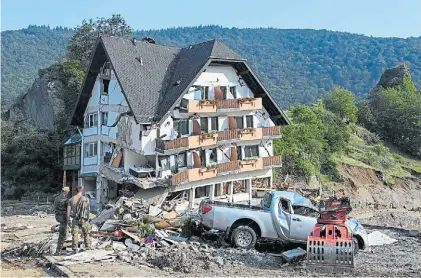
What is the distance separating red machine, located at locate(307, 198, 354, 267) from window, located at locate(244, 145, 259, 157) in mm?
21872

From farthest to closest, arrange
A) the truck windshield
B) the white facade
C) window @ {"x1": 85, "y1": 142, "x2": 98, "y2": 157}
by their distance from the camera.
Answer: window @ {"x1": 85, "y1": 142, "x2": 98, "y2": 157}, the white facade, the truck windshield

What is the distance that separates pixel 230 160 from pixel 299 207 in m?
18.2

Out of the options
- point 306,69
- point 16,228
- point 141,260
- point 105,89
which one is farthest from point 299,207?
point 306,69

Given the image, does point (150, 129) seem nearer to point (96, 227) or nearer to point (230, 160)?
→ point (230, 160)

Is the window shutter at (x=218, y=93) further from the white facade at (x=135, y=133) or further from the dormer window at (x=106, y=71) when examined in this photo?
the dormer window at (x=106, y=71)

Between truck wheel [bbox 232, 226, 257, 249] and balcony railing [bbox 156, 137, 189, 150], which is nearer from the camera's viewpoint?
truck wheel [bbox 232, 226, 257, 249]

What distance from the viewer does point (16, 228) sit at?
25.0 metres

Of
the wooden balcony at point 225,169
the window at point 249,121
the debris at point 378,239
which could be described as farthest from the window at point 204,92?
the debris at point 378,239

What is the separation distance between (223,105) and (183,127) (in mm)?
3000

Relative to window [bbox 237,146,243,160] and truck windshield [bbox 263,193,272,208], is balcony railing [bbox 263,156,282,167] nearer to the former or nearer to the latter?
window [bbox 237,146,243,160]

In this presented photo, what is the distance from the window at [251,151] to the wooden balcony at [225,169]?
900 millimetres

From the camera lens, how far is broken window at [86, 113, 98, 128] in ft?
129

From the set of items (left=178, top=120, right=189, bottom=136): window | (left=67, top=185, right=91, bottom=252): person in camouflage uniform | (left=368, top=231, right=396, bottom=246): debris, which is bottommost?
(left=368, top=231, right=396, bottom=246): debris

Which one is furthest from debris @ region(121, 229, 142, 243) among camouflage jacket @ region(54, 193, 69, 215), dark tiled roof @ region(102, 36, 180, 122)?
dark tiled roof @ region(102, 36, 180, 122)
